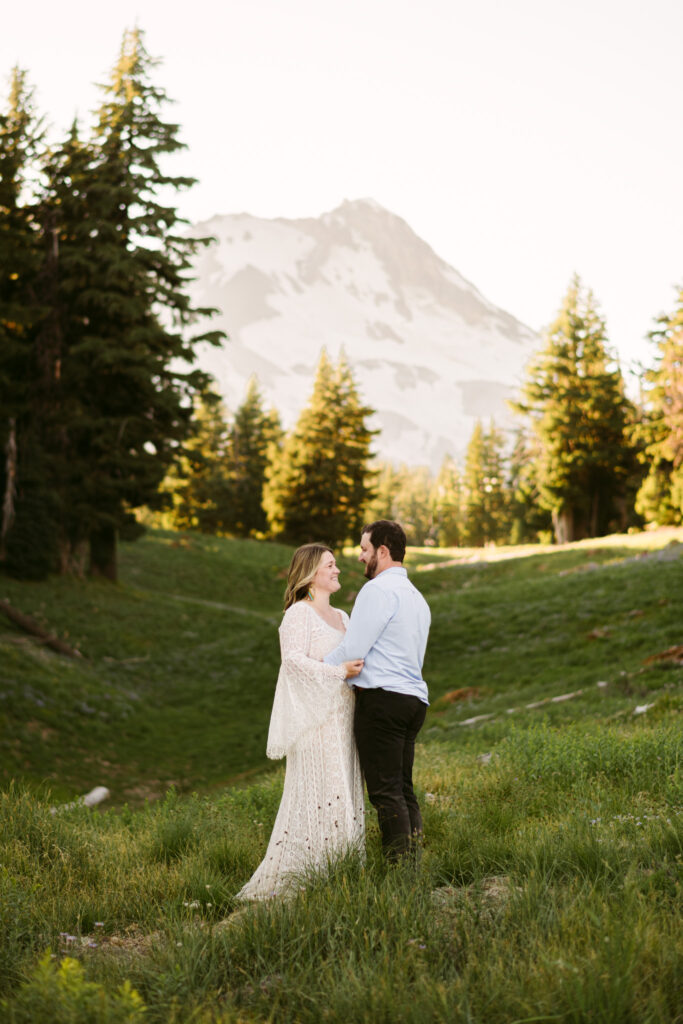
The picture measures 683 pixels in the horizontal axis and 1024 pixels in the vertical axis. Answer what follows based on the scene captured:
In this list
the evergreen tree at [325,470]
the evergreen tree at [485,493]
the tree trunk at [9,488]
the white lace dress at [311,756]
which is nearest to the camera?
the white lace dress at [311,756]

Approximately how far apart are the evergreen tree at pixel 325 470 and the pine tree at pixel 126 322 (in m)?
20.6

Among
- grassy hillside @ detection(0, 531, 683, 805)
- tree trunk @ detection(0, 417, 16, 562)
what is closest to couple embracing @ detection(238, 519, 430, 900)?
grassy hillside @ detection(0, 531, 683, 805)

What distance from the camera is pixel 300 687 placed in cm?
481

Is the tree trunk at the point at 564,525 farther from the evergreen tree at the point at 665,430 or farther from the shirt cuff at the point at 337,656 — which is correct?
the shirt cuff at the point at 337,656

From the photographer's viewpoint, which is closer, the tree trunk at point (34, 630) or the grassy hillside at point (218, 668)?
the grassy hillside at point (218, 668)

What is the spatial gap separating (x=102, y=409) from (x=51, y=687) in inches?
504

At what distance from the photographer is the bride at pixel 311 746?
4.69 meters

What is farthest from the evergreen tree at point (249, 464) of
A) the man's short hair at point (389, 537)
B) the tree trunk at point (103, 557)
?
the man's short hair at point (389, 537)

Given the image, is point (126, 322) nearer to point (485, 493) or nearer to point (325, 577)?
point (325, 577)

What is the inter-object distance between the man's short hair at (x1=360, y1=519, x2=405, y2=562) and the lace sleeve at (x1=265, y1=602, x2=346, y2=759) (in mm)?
658

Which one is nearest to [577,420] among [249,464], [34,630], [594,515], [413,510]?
[594,515]

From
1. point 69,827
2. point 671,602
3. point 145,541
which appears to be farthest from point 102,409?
point 69,827

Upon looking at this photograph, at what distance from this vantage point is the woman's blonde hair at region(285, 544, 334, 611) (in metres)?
4.96

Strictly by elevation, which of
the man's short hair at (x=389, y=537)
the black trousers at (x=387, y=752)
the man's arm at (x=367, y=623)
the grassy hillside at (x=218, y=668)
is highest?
the man's short hair at (x=389, y=537)
